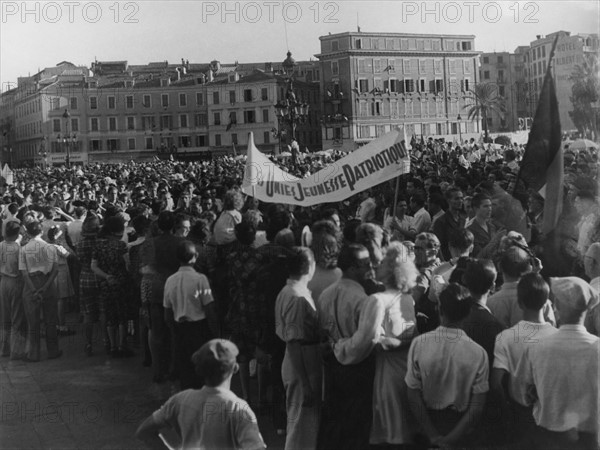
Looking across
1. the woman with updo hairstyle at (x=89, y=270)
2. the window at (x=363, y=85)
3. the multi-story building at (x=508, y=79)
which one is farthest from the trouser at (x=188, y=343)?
the multi-story building at (x=508, y=79)

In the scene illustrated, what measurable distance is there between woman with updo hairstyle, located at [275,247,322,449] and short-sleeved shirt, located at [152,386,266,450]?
4.88ft

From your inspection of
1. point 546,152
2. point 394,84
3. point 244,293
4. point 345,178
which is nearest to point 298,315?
Result: point 244,293

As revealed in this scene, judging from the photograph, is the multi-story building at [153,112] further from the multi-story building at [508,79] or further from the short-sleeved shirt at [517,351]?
the short-sleeved shirt at [517,351]

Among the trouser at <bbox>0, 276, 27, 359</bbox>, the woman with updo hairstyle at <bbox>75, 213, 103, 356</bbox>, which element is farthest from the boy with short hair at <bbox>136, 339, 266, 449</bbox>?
the trouser at <bbox>0, 276, 27, 359</bbox>

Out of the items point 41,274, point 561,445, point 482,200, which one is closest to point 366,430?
point 561,445

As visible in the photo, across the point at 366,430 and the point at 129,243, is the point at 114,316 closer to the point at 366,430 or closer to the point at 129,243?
the point at 129,243

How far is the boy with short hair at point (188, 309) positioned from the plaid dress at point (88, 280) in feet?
7.32

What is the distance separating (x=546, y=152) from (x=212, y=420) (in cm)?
466

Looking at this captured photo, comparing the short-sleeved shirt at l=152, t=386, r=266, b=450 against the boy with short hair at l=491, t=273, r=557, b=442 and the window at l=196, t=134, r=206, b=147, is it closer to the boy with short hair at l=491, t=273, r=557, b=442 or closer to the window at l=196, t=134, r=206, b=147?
the boy with short hair at l=491, t=273, r=557, b=442

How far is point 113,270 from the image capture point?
825 centimetres

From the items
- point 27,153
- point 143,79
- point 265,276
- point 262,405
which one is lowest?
point 262,405

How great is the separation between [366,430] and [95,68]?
86.4 m

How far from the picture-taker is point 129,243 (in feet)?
30.0

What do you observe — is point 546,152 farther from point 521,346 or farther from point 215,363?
point 215,363
